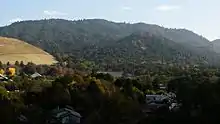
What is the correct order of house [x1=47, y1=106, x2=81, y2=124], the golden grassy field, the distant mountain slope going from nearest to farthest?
house [x1=47, y1=106, x2=81, y2=124], the golden grassy field, the distant mountain slope

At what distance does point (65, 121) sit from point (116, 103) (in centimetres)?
516

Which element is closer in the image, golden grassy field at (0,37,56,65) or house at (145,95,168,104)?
house at (145,95,168,104)

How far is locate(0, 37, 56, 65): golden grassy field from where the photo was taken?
390ft

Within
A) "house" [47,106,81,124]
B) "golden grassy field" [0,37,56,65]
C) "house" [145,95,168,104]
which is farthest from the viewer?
"golden grassy field" [0,37,56,65]

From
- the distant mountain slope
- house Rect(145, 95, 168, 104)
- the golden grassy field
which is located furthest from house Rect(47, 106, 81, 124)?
the distant mountain slope

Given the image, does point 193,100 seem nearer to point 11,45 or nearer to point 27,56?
point 27,56

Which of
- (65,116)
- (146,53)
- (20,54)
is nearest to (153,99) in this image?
(65,116)

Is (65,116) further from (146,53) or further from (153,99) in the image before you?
(146,53)

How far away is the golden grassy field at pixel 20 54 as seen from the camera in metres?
119

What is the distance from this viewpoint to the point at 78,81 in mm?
42750

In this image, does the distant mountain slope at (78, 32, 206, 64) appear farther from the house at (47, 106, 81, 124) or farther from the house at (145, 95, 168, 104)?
the house at (47, 106, 81, 124)

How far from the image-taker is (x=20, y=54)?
415 feet

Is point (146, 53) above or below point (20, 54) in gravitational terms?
below

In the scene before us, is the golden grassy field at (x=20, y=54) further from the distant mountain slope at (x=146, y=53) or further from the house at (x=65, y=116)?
the house at (x=65, y=116)
